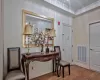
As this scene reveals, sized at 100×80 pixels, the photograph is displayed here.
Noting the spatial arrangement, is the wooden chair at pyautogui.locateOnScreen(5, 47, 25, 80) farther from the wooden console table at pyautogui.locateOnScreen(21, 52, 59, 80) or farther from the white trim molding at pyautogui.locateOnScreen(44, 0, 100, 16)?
the white trim molding at pyautogui.locateOnScreen(44, 0, 100, 16)

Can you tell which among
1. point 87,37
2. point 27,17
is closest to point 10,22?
point 27,17

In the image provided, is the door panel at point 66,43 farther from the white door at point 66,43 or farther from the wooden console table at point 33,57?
the wooden console table at point 33,57

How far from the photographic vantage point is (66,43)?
421 centimetres

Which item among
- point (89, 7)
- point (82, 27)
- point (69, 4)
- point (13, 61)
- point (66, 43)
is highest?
point (69, 4)

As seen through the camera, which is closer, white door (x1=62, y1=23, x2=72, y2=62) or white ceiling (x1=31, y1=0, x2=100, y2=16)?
white ceiling (x1=31, y1=0, x2=100, y2=16)

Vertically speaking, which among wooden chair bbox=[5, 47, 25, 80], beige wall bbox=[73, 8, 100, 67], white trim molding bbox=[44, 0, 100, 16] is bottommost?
wooden chair bbox=[5, 47, 25, 80]

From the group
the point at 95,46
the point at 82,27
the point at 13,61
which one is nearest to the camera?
the point at 13,61

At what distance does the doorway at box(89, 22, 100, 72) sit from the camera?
354 centimetres

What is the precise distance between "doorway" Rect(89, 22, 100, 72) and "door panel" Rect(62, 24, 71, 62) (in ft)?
3.42

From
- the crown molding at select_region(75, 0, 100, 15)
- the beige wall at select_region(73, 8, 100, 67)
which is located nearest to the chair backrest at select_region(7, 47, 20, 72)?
the beige wall at select_region(73, 8, 100, 67)

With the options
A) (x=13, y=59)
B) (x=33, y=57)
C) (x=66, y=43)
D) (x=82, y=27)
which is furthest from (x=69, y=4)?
(x=13, y=59)

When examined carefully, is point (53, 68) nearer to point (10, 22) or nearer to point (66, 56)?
point (66, 56)

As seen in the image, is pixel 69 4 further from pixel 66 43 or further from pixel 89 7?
pixel 66 43

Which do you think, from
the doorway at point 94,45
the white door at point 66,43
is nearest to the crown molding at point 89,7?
the doorway at point 94,45
